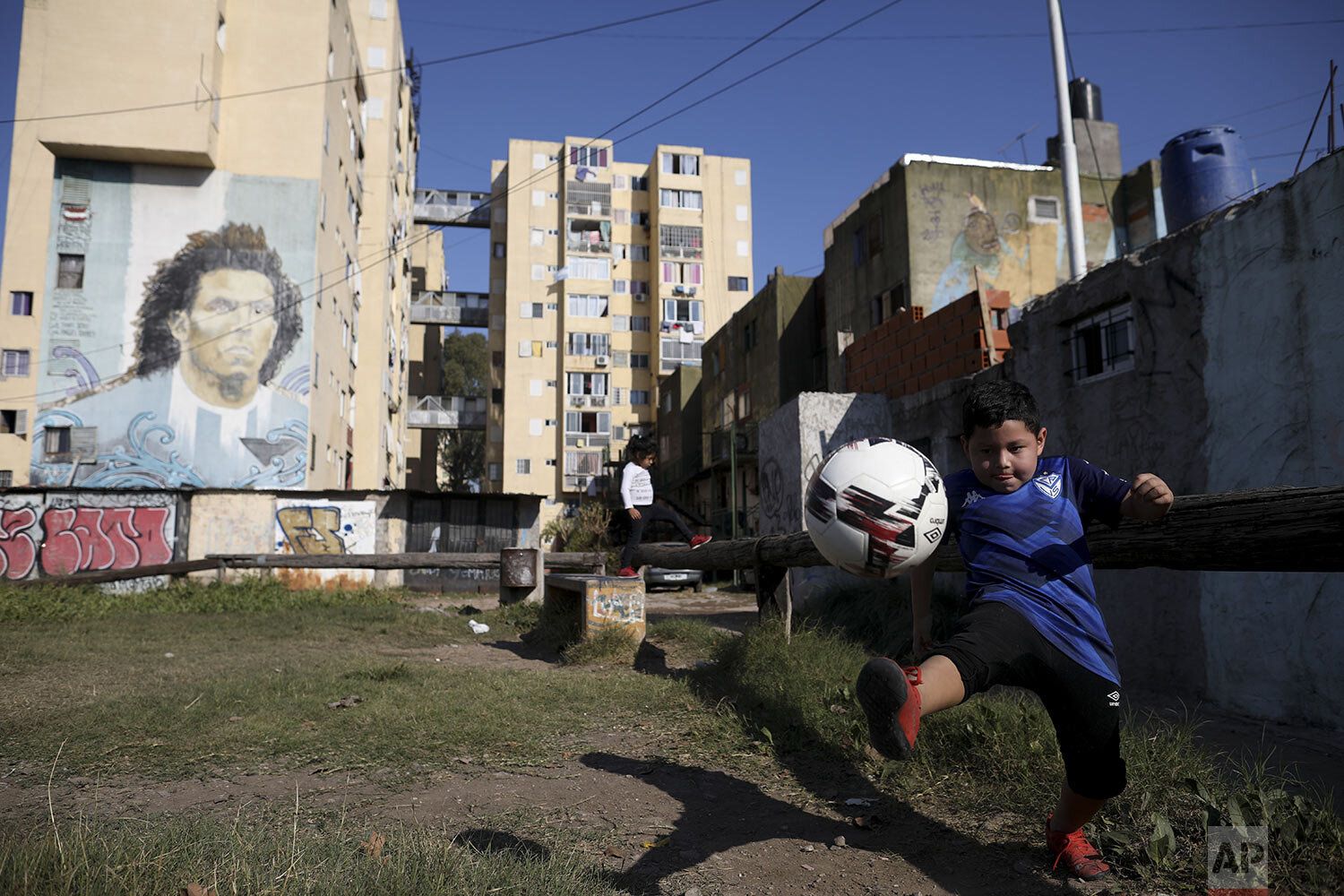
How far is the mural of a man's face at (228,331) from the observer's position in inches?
1002

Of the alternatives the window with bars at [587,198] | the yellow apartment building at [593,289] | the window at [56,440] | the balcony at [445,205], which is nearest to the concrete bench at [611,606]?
the window at [56,440]

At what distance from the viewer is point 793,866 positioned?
10.6ft

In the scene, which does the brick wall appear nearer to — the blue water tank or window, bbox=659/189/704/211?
the blue water tank

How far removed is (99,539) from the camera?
2016 centimetres

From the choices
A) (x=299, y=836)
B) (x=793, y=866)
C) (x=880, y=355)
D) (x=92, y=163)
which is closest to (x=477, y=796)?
(x=299, y=836)

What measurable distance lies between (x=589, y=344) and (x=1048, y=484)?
49221mm

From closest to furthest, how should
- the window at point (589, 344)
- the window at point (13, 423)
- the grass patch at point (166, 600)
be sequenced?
the grass patch at point (166, 600), the window at point (13, 423), the window at point (589, 344)

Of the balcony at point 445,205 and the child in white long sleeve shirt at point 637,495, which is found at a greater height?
the balcony at point 445,205

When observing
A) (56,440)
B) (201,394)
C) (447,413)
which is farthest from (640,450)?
(447,413)

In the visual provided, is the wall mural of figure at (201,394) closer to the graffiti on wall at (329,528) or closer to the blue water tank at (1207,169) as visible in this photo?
the graffiti on wall at (329,528)

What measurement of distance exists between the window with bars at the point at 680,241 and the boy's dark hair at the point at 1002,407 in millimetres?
50606

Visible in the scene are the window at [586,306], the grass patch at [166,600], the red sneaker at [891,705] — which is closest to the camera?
the red sneaker at [891,705]

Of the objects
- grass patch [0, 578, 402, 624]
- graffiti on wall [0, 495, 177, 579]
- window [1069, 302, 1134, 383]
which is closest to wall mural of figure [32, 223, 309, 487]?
graffiti on wall [0, 495, 177, 579]

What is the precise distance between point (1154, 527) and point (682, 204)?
51.9 meters
